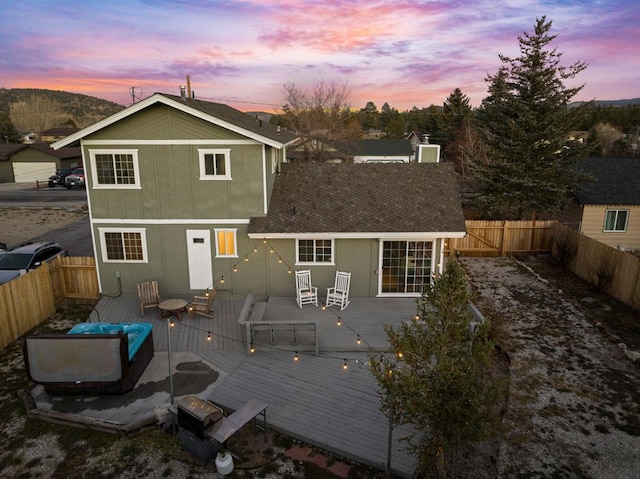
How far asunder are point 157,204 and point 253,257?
12.2 ft

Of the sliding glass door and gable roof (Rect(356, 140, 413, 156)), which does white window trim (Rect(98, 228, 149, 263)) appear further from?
gable roof (Rect(356, 140, 413, 156))

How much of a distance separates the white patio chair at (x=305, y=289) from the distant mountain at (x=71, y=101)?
135021 millimetres

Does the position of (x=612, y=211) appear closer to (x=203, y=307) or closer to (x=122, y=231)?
(x=203, y=307)

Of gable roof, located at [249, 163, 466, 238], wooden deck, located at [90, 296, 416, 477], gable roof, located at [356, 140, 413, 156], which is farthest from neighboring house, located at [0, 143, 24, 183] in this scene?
gable roof, located at [249, 163, 466, 238]

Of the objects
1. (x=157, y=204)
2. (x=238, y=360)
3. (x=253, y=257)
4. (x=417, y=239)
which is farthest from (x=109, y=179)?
(x=417, y=239)

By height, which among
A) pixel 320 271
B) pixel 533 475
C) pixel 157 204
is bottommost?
pixel 533 475

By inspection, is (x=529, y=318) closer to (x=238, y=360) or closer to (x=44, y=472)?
(x=238, y=360)

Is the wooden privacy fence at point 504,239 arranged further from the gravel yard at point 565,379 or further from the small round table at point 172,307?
the small round table at point 172,307

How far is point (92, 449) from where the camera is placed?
8781 millimetres

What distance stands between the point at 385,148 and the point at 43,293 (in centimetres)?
4193

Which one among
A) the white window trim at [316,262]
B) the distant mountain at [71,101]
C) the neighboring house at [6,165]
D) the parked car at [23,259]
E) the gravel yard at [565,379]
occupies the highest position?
the distant mountain at [71,101]

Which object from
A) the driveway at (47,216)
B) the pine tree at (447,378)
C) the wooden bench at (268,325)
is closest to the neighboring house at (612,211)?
the wooden bench at (268,325)

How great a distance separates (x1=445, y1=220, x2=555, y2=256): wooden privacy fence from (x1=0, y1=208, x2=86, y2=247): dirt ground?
969 inches

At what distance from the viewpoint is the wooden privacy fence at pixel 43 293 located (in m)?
13.0
